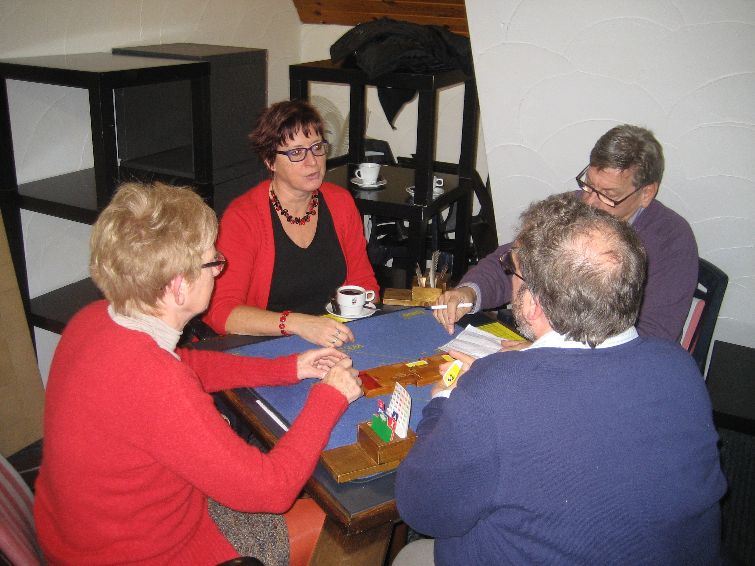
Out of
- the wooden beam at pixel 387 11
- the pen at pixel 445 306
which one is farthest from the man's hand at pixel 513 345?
the wooden beam at pixel 387 11

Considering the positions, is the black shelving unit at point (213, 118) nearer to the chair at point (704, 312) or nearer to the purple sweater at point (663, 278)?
the purple sweater at point (663, 278)

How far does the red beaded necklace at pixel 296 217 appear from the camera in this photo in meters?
2.14

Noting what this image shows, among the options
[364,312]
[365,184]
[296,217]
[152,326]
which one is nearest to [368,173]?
[365,184]

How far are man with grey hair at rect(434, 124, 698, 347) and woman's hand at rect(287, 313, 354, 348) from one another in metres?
0.35

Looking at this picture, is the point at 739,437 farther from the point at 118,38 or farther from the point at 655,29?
the point at 118,38

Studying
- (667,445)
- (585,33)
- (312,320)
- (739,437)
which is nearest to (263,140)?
(312,320)

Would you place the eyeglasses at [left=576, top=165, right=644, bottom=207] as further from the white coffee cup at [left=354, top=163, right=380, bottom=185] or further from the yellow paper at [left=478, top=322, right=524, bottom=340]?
the white coffee cup at [left=354, top=163, right=380, bottom=185]

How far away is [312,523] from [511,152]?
1759 millimetres

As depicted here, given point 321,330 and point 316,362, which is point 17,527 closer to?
point 316,362

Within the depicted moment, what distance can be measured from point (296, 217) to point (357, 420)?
989 mm

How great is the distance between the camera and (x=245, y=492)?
117cm

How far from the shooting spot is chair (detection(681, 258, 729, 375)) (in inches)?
81.3

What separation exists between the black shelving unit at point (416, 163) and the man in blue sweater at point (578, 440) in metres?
1.40

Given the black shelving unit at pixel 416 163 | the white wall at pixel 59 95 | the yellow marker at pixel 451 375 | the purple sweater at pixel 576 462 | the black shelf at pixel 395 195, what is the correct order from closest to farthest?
1. the purple sweater at pixel 576 462
2. the yellow marker at pixel 451 375
3. the white wall at pixel 59 95
4. the black shelving unit at pixel 416 163
5. the black shelf at pixel 395 195
